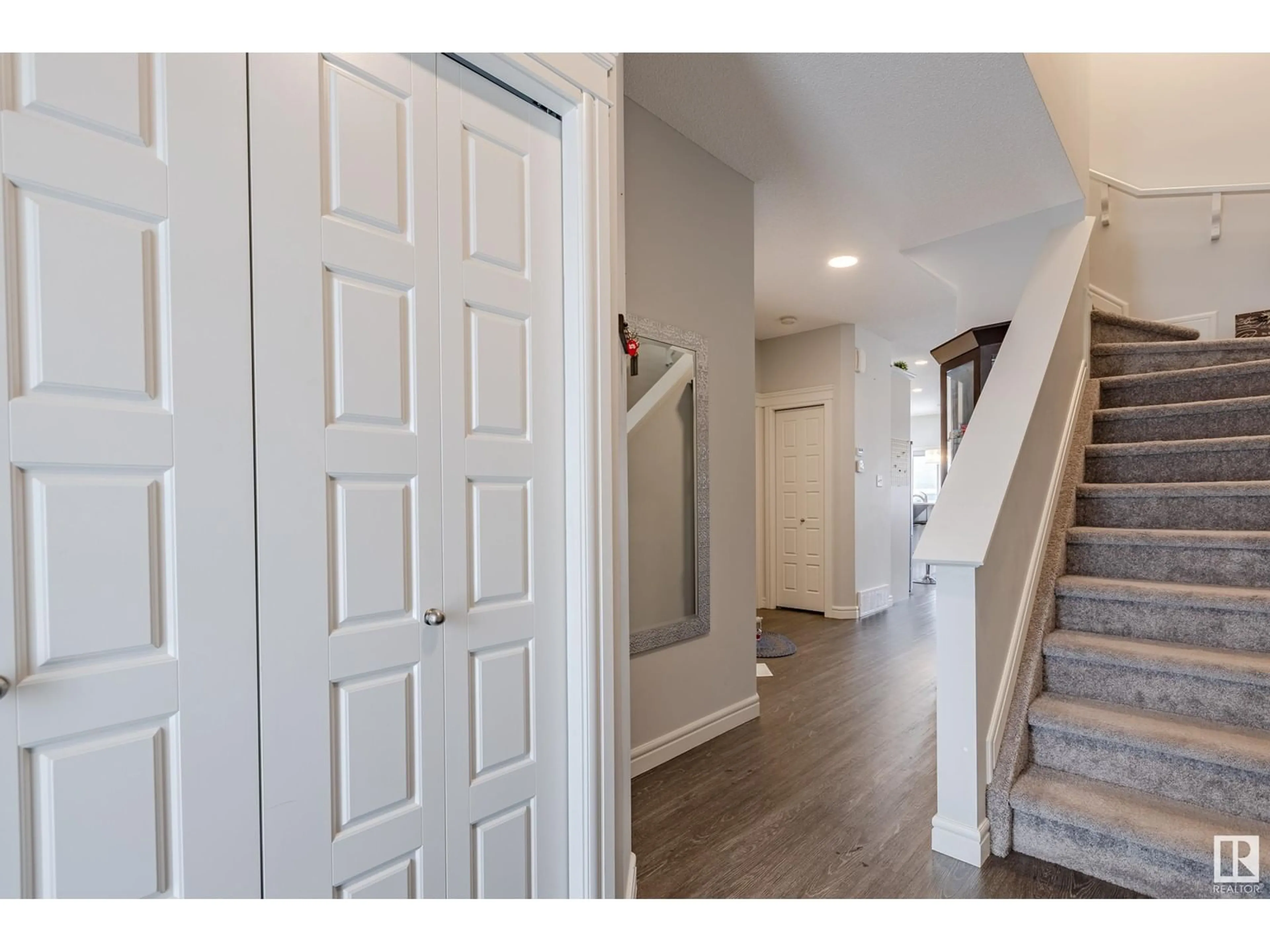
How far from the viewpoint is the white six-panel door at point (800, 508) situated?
5.79 m

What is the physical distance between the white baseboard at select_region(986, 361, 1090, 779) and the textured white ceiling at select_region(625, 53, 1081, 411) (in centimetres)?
116

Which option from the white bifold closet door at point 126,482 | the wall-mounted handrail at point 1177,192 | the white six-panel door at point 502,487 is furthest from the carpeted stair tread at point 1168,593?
the wall-mounted handrail at point 1177,192

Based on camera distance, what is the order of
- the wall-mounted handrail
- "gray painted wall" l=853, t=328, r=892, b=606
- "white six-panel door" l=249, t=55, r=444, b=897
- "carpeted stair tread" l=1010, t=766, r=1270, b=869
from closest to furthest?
"white six-panel door" l=249, t=55, r=444, b=897, "carpeted stair tread" l=1010, t=766, r=1270, b=869, the wall-mounted handrail, "gray painted wall" l=853, t=328, r=892, b=606

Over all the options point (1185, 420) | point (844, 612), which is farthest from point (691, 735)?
point (844, 612)

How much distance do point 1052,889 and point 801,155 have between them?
279cm

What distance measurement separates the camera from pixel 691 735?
274 cm

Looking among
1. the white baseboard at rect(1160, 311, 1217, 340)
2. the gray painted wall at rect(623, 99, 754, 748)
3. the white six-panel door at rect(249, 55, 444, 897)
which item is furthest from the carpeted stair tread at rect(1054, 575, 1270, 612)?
the white baseboard at rect(1160, 311, 1217, 340)

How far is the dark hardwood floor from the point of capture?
5.78 feet

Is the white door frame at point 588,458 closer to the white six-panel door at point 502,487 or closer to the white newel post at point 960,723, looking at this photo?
the white six-panel door at point 502,487

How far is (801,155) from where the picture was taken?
9.07ft

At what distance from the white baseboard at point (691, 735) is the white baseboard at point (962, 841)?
40.9 inches

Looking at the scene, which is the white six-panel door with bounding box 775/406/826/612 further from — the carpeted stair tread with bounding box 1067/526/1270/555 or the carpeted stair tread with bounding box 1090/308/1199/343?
the carpeted stair tread with bounding box 1067/526/1270/555

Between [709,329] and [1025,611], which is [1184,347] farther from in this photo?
[709,329]

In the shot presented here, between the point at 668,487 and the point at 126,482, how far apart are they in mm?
2010
